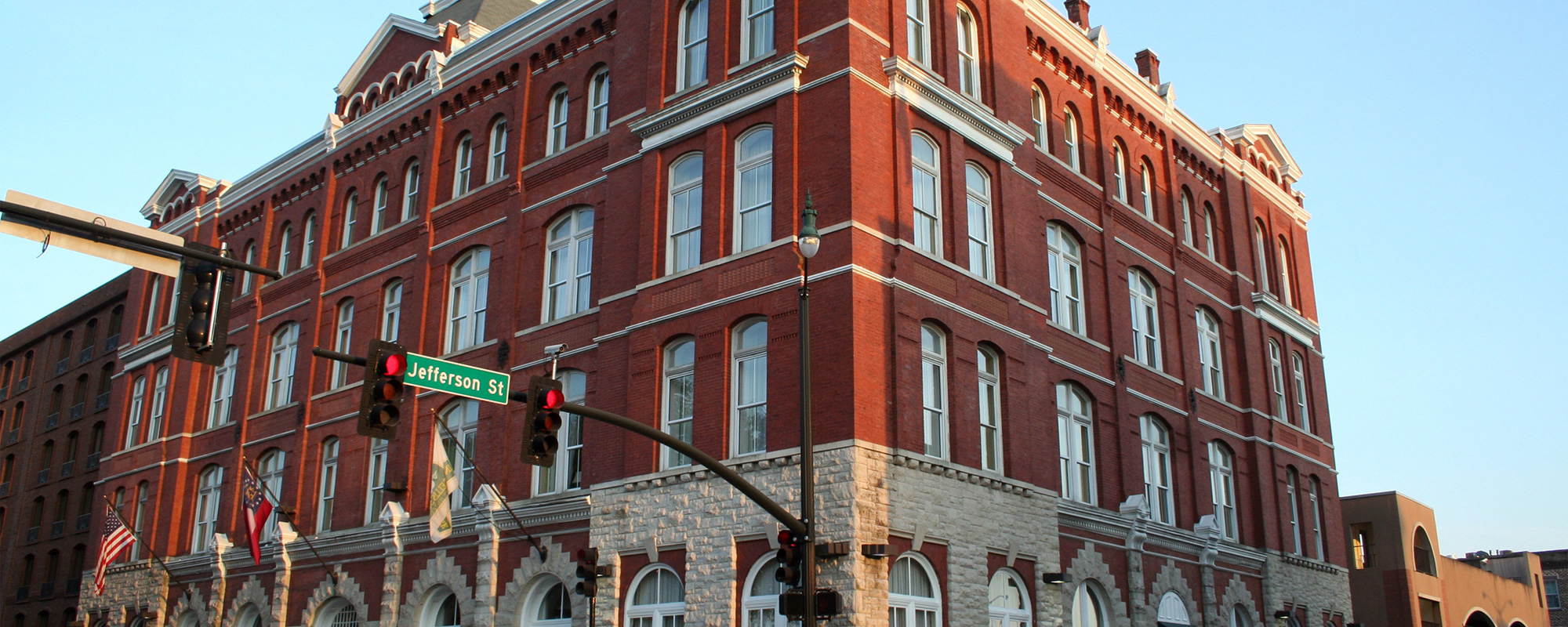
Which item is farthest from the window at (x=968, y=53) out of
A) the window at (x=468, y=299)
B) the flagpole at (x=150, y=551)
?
the flagpole at (x=150, y=551)

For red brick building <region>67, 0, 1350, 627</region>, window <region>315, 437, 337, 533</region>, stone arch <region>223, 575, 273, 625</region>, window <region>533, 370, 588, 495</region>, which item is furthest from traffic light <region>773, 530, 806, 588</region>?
stone arch <region>223, 575, 273, 625</region>

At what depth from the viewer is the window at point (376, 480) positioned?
33312mm

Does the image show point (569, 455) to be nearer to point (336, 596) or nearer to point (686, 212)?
point (686, 212)

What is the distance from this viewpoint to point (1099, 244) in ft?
108

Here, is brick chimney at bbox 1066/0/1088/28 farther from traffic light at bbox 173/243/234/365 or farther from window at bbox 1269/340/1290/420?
traffic light at bbox 173/243/234/365

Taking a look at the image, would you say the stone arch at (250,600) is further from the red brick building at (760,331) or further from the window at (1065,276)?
the window at (1065,276)

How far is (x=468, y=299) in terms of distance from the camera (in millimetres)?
33219

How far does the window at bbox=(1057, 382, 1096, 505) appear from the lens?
1153 inches

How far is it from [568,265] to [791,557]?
45.8 feet

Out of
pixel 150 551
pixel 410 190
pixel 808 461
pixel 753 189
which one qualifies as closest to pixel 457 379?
pixel 808 461

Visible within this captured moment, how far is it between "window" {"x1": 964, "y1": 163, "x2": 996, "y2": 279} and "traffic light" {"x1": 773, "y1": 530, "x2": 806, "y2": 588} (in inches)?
387

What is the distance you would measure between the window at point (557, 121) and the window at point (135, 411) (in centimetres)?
2118

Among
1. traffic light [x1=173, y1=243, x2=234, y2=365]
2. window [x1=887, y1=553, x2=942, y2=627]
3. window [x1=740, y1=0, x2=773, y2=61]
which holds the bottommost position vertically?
window [x1=887, y1=553, x2=942, y2=627]

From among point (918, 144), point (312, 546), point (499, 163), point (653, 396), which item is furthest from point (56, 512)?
point (918, 144)
